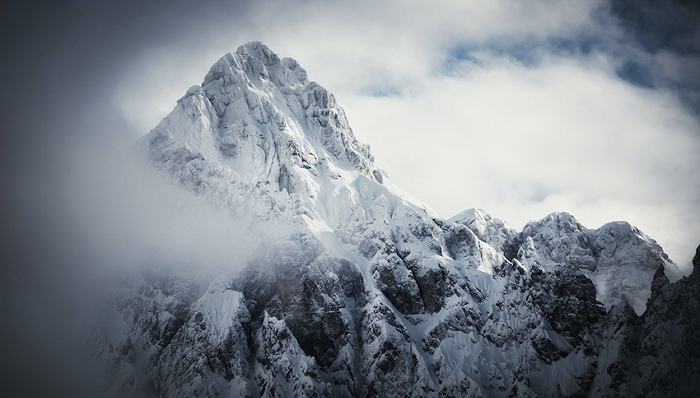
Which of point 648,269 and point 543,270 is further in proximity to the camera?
point 648,269

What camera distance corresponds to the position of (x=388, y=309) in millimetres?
122438

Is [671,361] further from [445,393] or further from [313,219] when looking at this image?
[313,219]

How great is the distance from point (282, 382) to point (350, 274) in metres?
39.2

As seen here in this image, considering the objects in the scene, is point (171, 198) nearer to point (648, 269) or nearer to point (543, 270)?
point (543, 270)

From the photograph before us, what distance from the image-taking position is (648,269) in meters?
136

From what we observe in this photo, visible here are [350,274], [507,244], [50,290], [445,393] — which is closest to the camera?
[445,393]

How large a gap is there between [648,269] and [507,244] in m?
47.2

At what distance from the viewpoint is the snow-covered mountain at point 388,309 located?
98.9m

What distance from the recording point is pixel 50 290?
156 m

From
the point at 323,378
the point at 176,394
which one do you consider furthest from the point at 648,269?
the point at 176,394

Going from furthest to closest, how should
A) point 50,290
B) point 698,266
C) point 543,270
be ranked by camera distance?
point 50,290, point 543,270, point 698,266

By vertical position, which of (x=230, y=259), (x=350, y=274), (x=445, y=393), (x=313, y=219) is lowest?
(x=445, y=393)

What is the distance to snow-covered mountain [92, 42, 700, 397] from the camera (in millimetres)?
98938

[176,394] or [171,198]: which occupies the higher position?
[171,198]
